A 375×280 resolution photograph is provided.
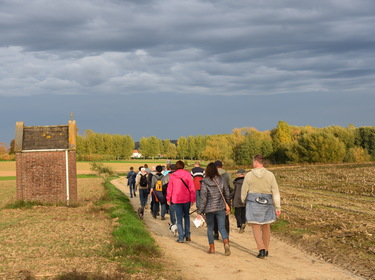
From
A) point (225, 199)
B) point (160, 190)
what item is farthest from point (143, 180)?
point (225, 199)

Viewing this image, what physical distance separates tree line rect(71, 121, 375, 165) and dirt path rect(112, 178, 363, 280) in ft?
261

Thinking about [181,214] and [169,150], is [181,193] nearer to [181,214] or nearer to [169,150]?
[181,214]

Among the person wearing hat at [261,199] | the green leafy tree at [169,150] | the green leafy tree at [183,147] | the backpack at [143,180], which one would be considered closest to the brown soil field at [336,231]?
the person wearing hat at [261,199]

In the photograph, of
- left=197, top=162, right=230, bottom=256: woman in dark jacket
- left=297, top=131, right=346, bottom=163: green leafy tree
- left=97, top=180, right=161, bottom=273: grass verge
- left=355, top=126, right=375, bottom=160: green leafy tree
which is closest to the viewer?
left=97, top=180, right=161, bottom=273: grass verge

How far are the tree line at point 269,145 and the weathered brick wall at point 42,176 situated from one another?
7109cm

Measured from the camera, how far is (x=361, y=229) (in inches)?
530

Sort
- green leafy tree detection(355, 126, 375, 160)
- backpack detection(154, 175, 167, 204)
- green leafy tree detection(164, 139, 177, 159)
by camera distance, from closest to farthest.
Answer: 1. backpack detection(154, 175, 167, 204)
2. green leafy tree detection(355, 126, 375, 160)
3. green leafy tree detection(164, 139, 177, 159)

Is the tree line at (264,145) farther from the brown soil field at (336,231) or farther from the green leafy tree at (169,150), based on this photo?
the brown soil field at (336,231)

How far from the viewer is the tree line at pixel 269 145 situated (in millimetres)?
89750

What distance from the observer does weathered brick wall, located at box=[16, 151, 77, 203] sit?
23.5 metres

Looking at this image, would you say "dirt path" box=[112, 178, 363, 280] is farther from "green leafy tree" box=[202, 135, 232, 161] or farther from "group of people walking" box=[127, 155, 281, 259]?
"green leafy tree" box=[202, 135, 232, 161]

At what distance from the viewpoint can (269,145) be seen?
109 meters

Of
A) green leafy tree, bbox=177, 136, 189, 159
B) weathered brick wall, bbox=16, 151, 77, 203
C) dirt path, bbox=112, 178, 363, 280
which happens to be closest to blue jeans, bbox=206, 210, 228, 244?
dirt path, bbox=112, 178, 363, 280

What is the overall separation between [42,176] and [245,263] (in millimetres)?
15775
